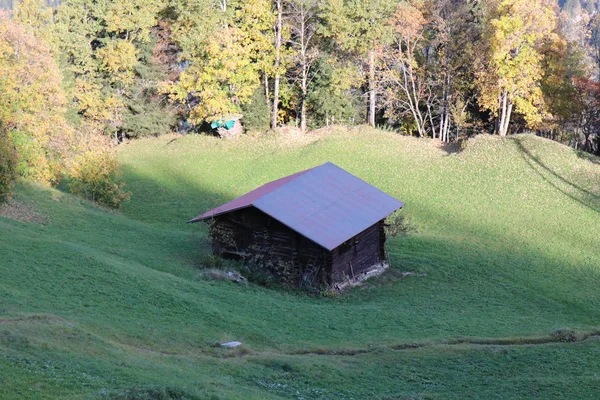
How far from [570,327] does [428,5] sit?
4304 centimetres

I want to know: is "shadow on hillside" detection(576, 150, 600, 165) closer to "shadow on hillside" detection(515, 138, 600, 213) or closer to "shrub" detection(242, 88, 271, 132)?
"shadow on hillside" detection(515, 138, 600, 213)

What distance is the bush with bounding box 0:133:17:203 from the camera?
3638 cm

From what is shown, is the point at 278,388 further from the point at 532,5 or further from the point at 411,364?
the point at 532,5

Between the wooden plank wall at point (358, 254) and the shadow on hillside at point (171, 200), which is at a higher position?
the wooden plank wall at point (358, 254)

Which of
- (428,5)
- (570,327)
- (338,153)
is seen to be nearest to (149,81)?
(338,153)

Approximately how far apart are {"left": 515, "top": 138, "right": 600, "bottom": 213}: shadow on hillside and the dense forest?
4.00 m

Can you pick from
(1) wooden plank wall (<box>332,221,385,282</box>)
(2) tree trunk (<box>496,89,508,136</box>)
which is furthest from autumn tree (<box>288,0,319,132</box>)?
(1) wooden plank wall (<box>332,221,385,282</box>)

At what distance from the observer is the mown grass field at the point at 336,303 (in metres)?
18.6

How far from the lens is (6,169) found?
119ft

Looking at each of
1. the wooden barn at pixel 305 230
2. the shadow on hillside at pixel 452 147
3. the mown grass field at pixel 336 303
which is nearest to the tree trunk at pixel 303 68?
the mown grass field at pixel 336 303

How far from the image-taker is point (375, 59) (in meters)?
63.8

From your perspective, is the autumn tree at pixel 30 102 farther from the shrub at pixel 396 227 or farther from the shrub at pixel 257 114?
the shrub at pixel 257 114

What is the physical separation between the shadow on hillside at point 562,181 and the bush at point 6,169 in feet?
116

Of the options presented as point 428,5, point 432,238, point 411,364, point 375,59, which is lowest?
point 432,238
